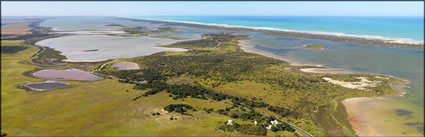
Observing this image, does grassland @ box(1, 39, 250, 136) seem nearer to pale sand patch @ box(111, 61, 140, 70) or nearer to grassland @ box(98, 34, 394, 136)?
grassland @ box(98, 34, 394, 136)

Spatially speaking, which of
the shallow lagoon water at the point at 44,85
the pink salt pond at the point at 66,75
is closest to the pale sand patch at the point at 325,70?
the pink salt pond at the point at 66,75

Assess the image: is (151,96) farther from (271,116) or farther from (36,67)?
(36,67)

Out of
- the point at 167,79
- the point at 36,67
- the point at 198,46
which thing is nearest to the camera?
the point at 167,79

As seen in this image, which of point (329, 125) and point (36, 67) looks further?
point (36, 67)

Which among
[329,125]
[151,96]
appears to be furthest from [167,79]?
[329,125]

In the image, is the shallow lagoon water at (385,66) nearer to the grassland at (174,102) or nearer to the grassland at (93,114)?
the grassland at (174,102)

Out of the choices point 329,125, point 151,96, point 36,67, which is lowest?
point 329,125
